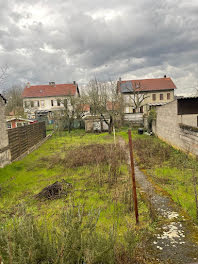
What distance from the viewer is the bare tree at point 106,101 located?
23.7 meters

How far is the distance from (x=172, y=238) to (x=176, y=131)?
935cm

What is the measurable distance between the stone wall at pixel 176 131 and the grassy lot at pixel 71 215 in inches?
137

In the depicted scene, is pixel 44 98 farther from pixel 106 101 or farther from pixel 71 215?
pixel 71 215

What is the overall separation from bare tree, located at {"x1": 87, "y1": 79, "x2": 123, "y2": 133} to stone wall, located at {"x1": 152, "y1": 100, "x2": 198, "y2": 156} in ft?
29.1

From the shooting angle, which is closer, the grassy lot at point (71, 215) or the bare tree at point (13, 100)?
the grassy lot at point (71, 215)

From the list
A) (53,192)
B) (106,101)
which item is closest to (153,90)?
(106,101)

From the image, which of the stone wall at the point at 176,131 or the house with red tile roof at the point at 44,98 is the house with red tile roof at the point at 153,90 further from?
the stone wall at the point at 176,131

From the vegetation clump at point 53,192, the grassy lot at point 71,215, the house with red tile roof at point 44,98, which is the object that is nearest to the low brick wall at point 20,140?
the grassy lot at point 71,215

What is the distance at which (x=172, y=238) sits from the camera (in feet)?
12.3

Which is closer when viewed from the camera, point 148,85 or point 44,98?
point 148,85

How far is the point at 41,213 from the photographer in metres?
5.18

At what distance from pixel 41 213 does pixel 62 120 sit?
73.4 feet

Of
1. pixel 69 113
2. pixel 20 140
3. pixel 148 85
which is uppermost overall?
pixel 148 85

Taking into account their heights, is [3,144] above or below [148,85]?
below
